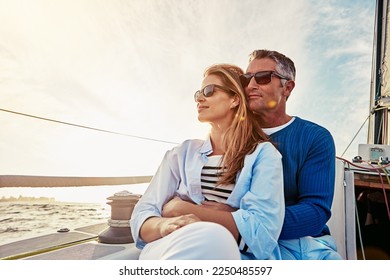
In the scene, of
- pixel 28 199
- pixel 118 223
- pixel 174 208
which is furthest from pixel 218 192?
pixel 28 199

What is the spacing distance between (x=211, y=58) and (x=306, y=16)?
0.41 metres

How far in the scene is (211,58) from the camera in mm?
1115

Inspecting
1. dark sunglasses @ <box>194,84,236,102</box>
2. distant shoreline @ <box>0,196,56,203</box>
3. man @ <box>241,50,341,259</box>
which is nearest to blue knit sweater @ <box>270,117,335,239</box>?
man @ <box>241,50,341,259</box>

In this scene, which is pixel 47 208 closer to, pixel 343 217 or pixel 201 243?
pixel 201 243

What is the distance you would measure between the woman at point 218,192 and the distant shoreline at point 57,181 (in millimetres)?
189

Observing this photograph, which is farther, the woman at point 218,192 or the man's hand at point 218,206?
the man's hand at point 218,206

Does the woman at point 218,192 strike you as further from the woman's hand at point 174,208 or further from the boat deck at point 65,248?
the boat deck at point 65,248

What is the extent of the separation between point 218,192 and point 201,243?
0.86 feet

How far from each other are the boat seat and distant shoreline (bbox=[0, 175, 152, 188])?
69 cm

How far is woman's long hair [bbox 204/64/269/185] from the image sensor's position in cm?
94

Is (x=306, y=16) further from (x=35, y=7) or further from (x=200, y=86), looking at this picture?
(x=35, y=7)

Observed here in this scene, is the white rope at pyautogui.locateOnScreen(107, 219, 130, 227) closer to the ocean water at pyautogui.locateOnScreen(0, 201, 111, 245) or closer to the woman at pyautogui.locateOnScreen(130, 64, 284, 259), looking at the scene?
the ocean water at pyautogui.locateOnScreen(0, 201, 111, 245)

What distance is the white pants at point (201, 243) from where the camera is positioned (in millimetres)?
683

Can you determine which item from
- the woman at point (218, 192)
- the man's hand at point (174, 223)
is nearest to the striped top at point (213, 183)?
the woman at point (218, 192)
